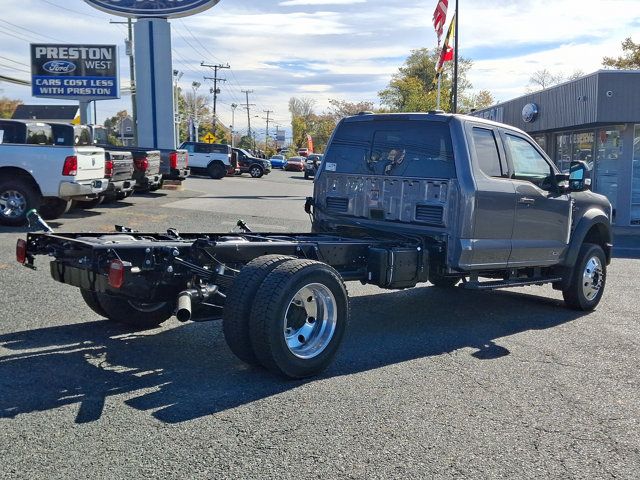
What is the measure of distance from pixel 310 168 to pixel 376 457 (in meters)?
42.4

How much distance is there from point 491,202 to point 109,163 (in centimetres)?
1051

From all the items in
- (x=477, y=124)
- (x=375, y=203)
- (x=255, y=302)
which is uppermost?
(x=477, y=124)

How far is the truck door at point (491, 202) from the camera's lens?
6914 mm

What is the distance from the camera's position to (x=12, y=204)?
43.0ft

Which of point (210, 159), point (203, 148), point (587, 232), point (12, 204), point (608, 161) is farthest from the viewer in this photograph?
point (203, 148)

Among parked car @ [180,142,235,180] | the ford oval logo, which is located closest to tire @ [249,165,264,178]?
parked car @ [180,142,235,180]

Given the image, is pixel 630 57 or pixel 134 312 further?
pixel 630 57

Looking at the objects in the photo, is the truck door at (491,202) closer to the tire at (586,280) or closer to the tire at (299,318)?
the tire at (586,280)

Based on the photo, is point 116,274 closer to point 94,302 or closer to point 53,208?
point 94,302

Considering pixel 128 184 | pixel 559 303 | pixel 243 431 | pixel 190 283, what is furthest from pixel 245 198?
pixel 243 431

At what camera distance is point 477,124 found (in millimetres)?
7168

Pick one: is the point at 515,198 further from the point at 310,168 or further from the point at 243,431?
the point at 310,168

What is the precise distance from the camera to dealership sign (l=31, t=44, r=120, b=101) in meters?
30.0

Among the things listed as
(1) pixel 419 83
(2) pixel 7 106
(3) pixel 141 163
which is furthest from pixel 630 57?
(2) pixel 7 106
